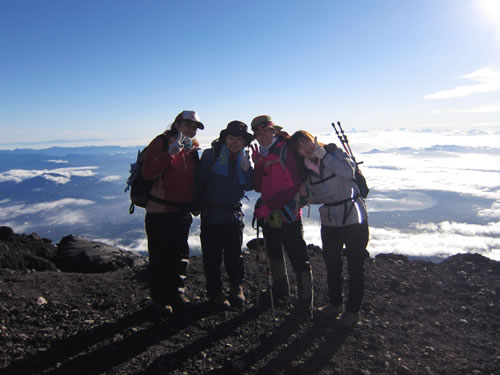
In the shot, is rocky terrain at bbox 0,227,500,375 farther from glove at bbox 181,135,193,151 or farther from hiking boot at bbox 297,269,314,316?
glove at bbox 181,135,193,151

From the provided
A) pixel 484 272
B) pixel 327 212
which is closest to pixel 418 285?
pixel 484 272

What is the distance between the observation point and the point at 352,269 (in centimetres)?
510

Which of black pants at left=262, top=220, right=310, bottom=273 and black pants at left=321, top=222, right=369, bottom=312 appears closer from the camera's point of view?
black pants at left=321, top=222, right=369, bottom=312

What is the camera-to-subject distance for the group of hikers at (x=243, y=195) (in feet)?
16.0

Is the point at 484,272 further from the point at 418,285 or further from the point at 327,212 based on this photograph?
the point at 327,212

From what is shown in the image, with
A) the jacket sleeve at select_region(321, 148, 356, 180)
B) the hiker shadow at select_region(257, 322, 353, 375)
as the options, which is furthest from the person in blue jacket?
the hiker shadow at select_region(257, 322, 353, 375)

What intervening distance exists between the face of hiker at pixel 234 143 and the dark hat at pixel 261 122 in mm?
322

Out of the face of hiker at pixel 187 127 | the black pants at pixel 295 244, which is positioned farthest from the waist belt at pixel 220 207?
the face of hiker at pixel 187 127

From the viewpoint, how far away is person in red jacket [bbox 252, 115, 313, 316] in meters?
4.98

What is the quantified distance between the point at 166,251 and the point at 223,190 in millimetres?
1389

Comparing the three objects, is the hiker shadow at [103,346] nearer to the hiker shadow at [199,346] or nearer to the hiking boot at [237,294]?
the hiker shadow at [199,346]

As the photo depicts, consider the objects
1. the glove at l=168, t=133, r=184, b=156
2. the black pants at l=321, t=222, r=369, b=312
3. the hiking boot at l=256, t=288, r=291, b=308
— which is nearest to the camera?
the glove at l=168, t=133, r=184, b=156

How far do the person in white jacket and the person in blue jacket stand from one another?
35.3 inches

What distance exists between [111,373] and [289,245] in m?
3.08
